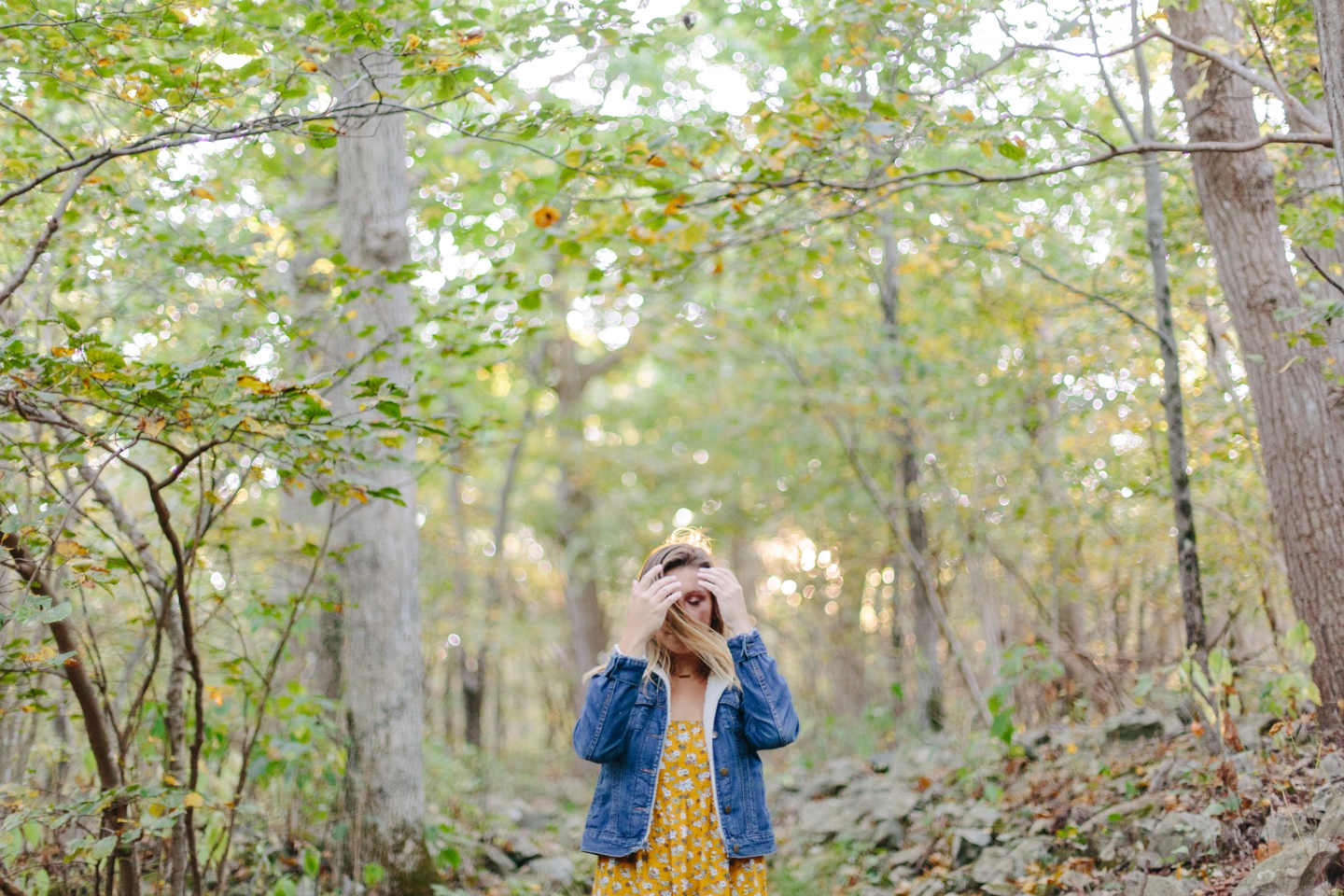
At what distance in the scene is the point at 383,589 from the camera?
549cm

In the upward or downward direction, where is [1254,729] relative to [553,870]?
upward

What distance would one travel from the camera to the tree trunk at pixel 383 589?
5.13m

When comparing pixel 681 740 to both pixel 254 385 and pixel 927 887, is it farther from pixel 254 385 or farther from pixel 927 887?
pixel 927 887

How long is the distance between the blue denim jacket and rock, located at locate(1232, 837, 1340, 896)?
6.16 ft

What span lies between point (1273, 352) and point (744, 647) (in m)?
3.47

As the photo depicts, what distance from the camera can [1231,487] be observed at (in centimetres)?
629

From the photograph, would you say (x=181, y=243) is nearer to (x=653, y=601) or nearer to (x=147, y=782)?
(x=147, y=782)

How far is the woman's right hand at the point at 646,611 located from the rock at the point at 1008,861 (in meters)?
2.77

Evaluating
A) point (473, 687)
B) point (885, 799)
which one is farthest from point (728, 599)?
point (473, 687)

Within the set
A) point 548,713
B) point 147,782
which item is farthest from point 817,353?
point 548,713

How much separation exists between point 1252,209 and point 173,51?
5375 mm

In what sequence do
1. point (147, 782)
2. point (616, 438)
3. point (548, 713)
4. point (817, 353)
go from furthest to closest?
point (616, 438) → point (548, 713) → point (817, 353) → point (147, 782)

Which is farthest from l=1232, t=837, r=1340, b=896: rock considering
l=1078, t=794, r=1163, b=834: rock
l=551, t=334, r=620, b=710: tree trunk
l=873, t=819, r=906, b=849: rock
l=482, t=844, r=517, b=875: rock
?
l=551, t=334, r=620, b=710: tree trunk

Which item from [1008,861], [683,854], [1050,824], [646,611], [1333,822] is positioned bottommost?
[1008,861]
